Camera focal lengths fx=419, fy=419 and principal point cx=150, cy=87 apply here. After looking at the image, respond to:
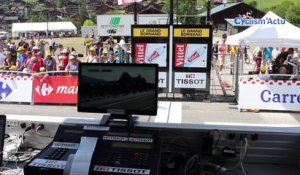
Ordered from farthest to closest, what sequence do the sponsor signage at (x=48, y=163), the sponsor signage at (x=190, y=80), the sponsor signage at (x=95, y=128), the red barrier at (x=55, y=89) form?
the sponsor signage at (x=190, y=80), the red barrier at (x=55, y=89), the sponsor signage at (x=95, y=128), the sponsor signage at (x=48, y=163)

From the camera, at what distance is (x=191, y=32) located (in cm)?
1322

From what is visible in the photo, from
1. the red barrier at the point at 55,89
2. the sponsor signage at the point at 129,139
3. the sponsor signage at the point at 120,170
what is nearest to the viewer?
the sponsor signage at the point at 120,170

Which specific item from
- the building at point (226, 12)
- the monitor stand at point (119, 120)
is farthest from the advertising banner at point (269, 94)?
the building at point (226, 12)

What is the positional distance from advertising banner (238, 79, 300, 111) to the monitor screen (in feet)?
30.7

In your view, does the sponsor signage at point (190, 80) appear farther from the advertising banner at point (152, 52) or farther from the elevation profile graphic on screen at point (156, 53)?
the elevation profile graphic on screen at point (156, 53)

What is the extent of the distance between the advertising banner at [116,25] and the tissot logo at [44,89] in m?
26.4

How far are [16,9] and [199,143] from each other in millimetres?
210315

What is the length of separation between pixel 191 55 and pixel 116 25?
1044 inches

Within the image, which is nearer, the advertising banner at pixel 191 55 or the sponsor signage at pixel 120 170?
the sponsor signage at pixel 120 170

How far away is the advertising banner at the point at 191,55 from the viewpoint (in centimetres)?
1325

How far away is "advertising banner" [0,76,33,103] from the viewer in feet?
40.4

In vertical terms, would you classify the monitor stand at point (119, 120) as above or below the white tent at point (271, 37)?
below

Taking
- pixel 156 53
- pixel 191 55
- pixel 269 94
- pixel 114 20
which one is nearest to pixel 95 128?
pixel 269 94

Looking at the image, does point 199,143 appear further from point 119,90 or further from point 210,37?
point 210,37
